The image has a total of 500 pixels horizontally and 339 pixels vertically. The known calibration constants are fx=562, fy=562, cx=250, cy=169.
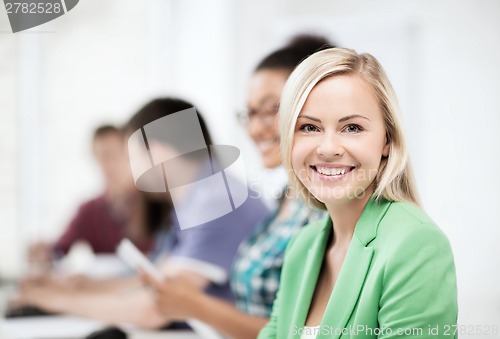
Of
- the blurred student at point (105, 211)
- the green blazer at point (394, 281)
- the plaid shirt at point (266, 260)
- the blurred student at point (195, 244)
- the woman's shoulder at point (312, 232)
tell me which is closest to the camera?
the green blazer at point (394, 281)

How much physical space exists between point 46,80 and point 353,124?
1.30 meters

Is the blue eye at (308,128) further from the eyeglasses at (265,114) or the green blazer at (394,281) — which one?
the eyeglasses at (265,114)

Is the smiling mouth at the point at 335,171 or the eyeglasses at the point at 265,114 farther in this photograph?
the eyeglasses at the point at 265,114

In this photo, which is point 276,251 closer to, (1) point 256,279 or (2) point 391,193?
(1) point 256,279

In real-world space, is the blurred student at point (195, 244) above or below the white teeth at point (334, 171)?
below

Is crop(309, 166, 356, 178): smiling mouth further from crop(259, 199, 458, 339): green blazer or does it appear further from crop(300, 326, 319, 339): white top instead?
crop(300, 326, 319, 339): white top

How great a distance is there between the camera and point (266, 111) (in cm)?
79

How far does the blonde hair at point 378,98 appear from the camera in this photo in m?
0.53

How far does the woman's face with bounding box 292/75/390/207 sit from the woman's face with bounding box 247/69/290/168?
8.9 inches

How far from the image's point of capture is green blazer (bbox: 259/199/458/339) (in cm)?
48

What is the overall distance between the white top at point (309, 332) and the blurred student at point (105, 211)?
3.21ft

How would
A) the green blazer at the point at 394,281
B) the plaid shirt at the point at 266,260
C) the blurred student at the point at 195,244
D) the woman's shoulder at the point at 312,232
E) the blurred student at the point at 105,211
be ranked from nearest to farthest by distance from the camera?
the green blazer at the point at 394,281
the woman's shoulder at the point at 312,232
the plaid shirt at the point at 266,260
the blurred student at the point at 195,244
the blurred student at the point at 105,211

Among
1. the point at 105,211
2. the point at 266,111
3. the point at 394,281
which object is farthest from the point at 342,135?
the point at 105,211

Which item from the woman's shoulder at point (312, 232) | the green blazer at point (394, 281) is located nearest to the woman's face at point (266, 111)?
the woman's shoulder at point (312, 232)
